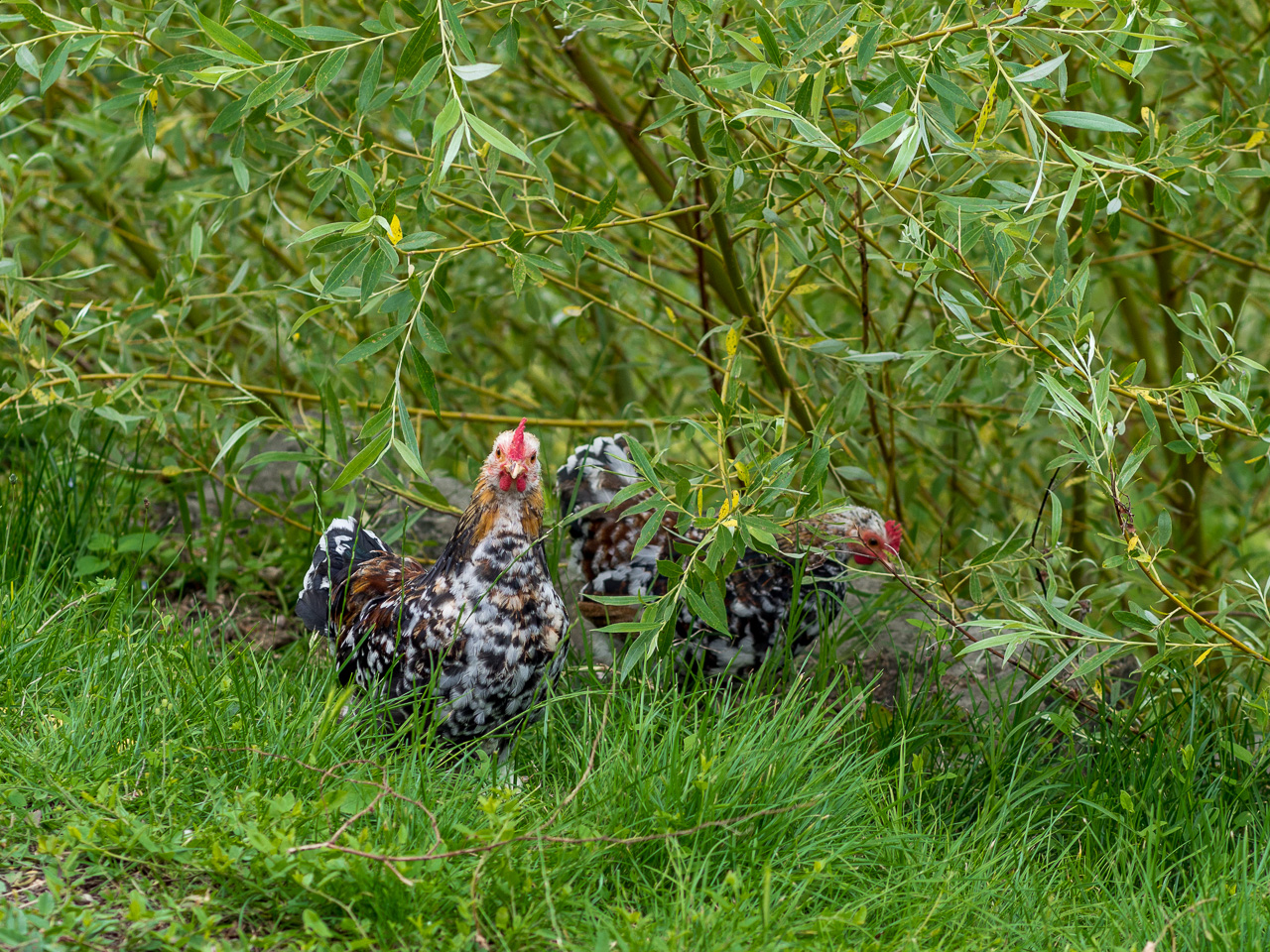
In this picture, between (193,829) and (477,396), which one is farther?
(477,396)

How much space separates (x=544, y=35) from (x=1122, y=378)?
2881 mm

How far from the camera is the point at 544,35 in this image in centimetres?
481

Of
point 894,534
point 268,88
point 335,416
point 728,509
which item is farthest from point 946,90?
point 335,416

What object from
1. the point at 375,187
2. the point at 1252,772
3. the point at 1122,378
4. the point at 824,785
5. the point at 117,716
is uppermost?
the point at 375,187

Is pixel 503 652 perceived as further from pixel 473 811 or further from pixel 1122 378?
pixel 1122 378

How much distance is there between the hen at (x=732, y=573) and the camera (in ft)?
11.8

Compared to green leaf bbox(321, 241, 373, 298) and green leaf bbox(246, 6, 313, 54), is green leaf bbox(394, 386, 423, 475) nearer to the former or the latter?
green leaf bbox(321, 241, 373, 298)

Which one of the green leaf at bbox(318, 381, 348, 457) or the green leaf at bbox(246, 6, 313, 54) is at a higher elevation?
the green leaf at bbox(246, 6, 313, 54)

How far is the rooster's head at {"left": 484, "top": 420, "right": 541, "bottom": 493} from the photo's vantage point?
3.11 meters

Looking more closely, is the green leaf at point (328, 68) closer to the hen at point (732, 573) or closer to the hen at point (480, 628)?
the hen at point (480, 628)

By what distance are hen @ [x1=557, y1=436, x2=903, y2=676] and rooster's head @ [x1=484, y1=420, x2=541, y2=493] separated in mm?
334

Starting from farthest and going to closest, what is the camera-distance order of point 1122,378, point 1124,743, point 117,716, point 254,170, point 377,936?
point 254,170, point 1124,743, point 1122,378, point 117,716, point 377,936

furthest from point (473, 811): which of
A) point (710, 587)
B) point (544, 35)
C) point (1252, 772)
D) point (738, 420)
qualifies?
point (544, 35)

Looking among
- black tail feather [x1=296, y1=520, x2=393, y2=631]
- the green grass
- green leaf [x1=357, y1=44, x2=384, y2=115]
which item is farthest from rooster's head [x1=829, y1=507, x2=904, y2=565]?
green leaf [x1=357, y1=44, x2=384, y2=115]
